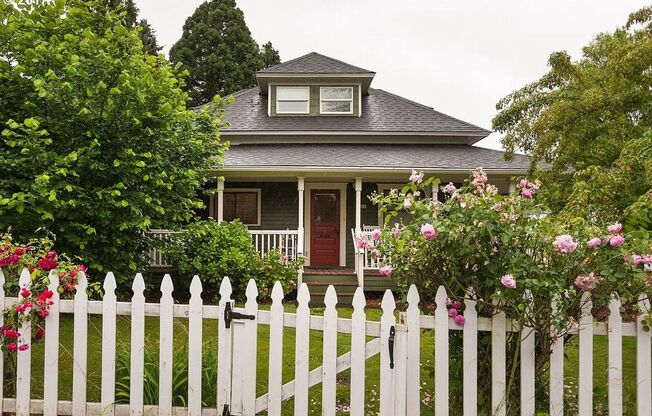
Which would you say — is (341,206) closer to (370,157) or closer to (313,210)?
(313,210)

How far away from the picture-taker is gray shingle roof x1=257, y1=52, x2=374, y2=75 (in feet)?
49.9

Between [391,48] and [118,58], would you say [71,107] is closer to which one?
[118,58]

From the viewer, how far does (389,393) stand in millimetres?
3252

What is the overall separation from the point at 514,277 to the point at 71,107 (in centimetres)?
572

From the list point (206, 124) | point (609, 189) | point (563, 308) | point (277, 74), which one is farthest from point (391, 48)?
point (563, 308)

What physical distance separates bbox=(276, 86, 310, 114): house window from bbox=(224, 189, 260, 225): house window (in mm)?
3568

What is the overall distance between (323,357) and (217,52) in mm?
31553

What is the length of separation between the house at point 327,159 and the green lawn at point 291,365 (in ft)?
14.5

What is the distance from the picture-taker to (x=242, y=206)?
13406 mm

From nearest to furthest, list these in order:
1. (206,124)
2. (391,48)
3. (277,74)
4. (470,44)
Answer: (206,124)
(277,74)
(470,44)
(391,48)

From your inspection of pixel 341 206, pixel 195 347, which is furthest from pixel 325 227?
pixel 195 347

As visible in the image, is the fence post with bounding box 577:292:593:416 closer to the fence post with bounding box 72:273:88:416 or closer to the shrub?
the fence post with bounding box 72:273:88:416

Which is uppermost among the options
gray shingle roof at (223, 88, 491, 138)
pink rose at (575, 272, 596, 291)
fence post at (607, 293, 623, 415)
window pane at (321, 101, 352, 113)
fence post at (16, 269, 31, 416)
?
window pane at (321, 101, 352, 113)

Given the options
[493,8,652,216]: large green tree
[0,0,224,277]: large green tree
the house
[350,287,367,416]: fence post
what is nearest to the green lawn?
[350,287,367,416]: fence post
